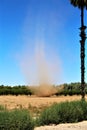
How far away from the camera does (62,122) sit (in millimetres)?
23625

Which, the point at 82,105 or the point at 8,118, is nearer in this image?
the point at 8,118

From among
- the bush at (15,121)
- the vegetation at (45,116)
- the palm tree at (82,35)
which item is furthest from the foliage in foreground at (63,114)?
the palm tree at (82,35)

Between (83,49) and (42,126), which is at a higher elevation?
(83,49)

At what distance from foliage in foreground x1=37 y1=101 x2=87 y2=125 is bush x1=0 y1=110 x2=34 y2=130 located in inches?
103

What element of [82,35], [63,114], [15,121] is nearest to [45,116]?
[63,114]

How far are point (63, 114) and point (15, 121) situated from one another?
4738mm

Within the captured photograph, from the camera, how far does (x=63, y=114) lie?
77.4ft

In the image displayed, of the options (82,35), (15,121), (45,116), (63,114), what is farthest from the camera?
(82,35)

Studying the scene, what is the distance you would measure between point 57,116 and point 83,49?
25610 millimetres

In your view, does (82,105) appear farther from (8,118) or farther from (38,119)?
(8,118)

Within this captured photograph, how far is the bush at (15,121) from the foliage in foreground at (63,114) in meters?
2.62

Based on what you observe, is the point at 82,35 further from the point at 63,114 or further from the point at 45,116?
the point at 45,116

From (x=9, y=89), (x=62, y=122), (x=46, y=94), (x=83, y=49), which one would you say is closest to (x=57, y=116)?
(x=62, y=122)

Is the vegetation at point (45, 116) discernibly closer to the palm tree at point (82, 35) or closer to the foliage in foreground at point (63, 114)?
the foliage in foreground at point (63, 114)
